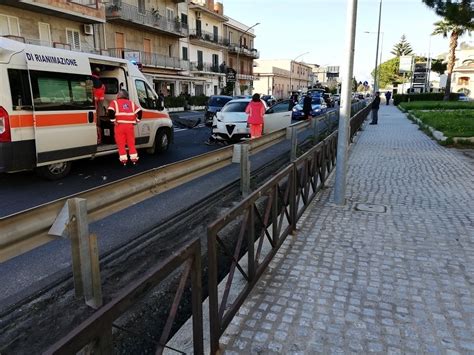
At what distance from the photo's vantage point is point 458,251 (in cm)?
452

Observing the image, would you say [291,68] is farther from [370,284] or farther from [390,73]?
[370,284]

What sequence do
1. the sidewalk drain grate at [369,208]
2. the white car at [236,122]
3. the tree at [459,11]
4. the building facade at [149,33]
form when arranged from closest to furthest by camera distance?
the sidewalk drain grate at [369,208] < the white car at [236,122] < the tree at [459,11] < the building facade at [149,33]

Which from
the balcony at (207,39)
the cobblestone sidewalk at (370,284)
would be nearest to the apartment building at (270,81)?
the balcony at (207,39)

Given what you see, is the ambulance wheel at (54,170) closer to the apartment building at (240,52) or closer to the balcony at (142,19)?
the balcony at (142,19)

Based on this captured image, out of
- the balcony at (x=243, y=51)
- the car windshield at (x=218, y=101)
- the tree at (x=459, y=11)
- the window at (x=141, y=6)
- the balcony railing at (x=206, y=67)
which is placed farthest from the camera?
the balcony at (x=243, y=51)

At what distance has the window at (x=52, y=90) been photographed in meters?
7.09

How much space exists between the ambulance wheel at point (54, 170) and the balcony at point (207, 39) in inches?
1539

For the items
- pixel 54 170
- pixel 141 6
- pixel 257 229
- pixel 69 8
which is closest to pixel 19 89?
pixel 54 170

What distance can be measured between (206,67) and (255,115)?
125ft

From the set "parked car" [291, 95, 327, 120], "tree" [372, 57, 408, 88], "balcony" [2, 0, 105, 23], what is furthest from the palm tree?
"tree" [372, 57, 408, 88]

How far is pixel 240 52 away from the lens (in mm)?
57844

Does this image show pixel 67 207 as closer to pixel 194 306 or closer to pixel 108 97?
pixel 194 306

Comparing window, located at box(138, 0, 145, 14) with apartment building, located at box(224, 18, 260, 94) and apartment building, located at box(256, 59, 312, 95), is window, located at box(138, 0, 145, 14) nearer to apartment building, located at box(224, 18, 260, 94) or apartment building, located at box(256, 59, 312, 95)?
apartment building, located at box(224, 18, 260, 94)

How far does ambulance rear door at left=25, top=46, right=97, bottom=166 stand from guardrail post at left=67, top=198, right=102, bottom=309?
5.15 metres
